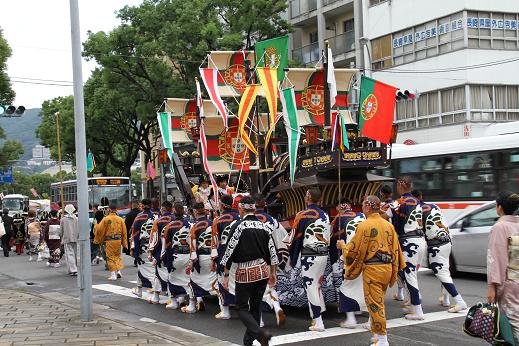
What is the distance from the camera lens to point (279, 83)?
15375mm

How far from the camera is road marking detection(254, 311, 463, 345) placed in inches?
329

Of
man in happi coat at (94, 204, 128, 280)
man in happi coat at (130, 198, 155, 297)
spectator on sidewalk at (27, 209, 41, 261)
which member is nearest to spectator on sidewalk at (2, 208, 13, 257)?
spectator on sidewalk at (27, 209, 41, 261)

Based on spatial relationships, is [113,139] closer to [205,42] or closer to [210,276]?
[205,42]

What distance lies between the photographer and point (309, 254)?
893 centimetres

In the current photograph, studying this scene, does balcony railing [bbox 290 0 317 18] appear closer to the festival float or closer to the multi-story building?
the multi-story building

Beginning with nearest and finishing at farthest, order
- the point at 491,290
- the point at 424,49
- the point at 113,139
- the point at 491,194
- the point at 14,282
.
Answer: the point at 491,290 < the point at 14,282 < the point at 491,194 < the point at 424,49 < the point at 113,139

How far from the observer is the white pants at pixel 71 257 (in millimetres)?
17484

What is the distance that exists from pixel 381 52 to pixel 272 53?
18.7 metres

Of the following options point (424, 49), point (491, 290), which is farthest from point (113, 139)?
point (491, 290)

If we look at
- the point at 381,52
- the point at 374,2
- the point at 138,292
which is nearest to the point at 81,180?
the point at 138,292

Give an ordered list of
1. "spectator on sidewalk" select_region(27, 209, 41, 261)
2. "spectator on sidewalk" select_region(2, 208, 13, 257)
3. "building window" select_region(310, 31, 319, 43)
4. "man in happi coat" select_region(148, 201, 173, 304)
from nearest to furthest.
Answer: "man in happi coat" select_region(148, 201, 173, 304), "spectator on sidewalk" select_region(27, 209, 41, 261), "spectator on sidewalk" select_region(2, 208, 13, 257), "building window" select_region(310, 31, 319, 43)

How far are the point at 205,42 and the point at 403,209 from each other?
79.4 feet

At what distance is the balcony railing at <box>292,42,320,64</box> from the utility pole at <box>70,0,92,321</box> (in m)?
28.8

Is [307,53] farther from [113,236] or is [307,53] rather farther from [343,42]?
[113,236]
